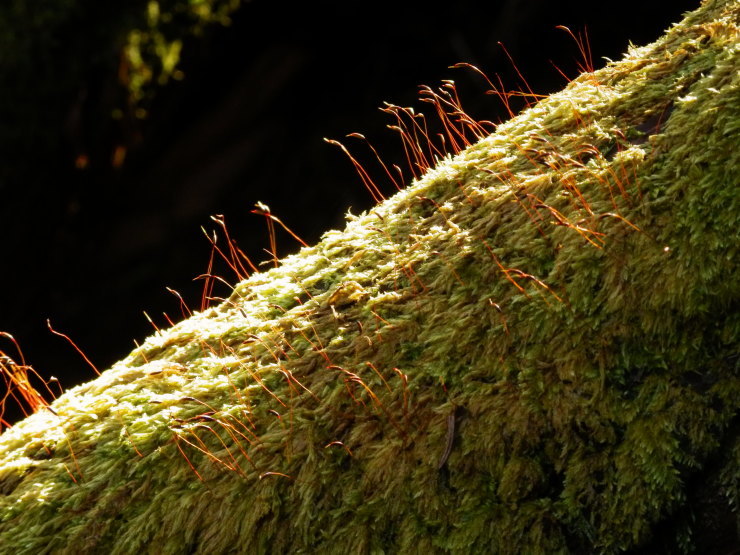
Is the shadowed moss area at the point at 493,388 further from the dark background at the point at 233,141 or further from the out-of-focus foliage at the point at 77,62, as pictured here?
the dark background at the point at 233,141

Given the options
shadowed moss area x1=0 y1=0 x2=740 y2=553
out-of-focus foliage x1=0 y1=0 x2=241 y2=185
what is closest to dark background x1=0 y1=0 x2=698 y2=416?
out-of-focus foliage x1=0 y1=0 x2=241 y2=185

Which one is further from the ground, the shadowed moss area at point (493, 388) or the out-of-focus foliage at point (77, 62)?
the out-of-focus foliage at point (77, 62)

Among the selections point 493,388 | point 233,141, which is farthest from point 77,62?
point 493,388

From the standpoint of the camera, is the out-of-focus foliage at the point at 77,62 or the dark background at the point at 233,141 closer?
the out-of-focus foliage at the point at 77,62

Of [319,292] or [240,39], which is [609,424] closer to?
[319,292]

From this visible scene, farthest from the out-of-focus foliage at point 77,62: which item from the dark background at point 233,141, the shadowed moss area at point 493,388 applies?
the shadowed moss area at point 493,388

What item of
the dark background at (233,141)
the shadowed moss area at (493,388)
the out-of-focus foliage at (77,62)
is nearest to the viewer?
the shadowed moss area at (493,388)

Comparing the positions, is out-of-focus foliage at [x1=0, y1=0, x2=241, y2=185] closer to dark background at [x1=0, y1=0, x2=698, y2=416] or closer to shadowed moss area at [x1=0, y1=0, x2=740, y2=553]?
dark background at [x1=0, y1=0, x2=698, y2=416]
